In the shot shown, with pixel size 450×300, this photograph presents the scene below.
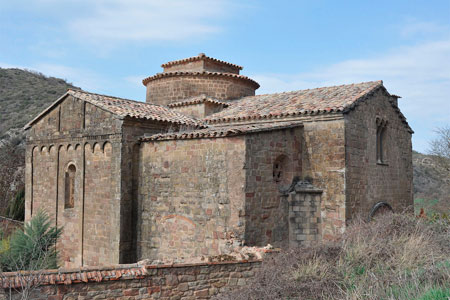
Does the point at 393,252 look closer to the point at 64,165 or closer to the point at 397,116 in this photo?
the point at 397,116

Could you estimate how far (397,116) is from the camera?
46.7ft

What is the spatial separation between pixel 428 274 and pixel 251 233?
4730 millimetres

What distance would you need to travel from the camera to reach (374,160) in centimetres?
1259

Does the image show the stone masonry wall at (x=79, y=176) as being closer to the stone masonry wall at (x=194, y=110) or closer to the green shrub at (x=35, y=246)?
the green shrub at (x=35, y=246)

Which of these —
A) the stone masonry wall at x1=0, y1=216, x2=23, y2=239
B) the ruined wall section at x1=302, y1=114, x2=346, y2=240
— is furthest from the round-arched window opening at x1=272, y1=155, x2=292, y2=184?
the stone masonry wall at x1=0, y1=216, x2=23, y2=239

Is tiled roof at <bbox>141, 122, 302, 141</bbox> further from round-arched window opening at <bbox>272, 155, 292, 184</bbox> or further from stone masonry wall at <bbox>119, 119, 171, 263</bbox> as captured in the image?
round-arched window opening at <bbox>272, 155, 292, 184</bbox>

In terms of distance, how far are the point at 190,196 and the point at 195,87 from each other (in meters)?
6.46

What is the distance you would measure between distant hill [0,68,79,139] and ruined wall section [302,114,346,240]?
24.3m

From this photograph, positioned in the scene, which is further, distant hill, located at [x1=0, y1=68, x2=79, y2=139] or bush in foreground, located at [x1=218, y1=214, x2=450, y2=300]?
distant hill, located at [x1=0, y1=68, x2=79, y2=139]

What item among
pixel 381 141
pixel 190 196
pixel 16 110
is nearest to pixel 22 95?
pixel 16 110

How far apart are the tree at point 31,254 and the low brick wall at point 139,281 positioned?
44mm

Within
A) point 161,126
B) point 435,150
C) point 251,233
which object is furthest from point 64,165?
point 435,150

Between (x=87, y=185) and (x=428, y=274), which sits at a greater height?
(x=87, y=185)

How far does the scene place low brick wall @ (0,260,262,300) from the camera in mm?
6332
